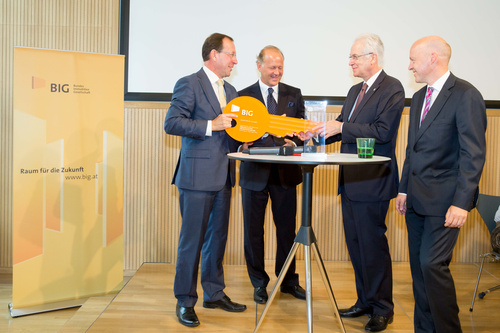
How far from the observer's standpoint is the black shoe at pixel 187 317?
277 centimetres

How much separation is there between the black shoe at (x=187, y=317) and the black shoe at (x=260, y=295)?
0.56 metres

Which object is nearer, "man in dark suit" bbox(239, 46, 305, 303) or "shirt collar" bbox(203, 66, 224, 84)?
"shirt collar" bbox(203, 66, 224, 84)

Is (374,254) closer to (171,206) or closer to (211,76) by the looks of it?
(211,76)

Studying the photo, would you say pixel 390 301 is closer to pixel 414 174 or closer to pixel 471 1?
pixel 414 174

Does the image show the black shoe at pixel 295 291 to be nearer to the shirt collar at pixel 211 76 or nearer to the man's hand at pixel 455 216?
the man's hand at pixel 455 216

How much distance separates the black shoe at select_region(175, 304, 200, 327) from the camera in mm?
2766

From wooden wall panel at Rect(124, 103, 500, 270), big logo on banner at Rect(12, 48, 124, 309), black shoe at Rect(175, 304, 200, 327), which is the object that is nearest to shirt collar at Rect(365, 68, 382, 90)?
wooden wall panel at Rect(124, 103, 500, 270)

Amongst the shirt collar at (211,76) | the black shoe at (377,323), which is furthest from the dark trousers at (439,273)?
the shirt collar at (211,76)

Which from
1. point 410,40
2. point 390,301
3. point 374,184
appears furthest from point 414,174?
point 410,40

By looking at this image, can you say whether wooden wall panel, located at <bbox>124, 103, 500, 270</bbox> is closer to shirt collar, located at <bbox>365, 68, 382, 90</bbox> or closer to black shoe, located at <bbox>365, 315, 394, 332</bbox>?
shirt collar, located at <bbox>365, 68, 382, 90</bbox>

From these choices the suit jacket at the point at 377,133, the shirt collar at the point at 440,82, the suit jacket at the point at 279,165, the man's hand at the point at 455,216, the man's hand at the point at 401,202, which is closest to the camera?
the man's hand at the point at 455,216

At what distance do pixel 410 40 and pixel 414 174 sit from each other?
7.56ft

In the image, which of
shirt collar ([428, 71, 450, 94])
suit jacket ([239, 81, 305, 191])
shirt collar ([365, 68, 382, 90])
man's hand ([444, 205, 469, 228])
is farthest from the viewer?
suit jacket ([239, 81, 305, 191])

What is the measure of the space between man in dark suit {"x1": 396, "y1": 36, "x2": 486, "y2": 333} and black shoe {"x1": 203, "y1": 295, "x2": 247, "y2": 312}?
3.91 feet
